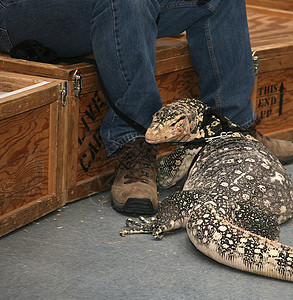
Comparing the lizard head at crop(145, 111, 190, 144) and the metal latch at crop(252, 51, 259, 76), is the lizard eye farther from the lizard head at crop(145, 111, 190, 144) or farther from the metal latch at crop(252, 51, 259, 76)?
the metal latch at crop(252, 51, 259, 76)

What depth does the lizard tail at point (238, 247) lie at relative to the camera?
1829mm

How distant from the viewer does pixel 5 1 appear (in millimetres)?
2361

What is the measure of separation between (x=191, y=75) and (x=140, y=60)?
0.67 m

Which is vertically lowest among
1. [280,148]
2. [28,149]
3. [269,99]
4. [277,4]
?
Result: [280,148]

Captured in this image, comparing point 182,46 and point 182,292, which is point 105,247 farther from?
point 182,46

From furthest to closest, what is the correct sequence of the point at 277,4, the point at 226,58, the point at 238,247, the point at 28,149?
1. the point at 277,4
2. the point at 226,58
3. the point at 28,149
4. the point at 238,247

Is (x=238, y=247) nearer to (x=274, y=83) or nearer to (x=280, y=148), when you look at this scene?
(x=280, y=148)

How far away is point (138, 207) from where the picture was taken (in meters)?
2.33

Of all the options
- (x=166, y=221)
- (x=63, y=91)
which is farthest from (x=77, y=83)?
(x=166, y=221)

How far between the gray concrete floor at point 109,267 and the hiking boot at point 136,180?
8cm

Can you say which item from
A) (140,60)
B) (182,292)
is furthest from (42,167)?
(182,292)

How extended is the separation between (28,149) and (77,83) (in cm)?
35

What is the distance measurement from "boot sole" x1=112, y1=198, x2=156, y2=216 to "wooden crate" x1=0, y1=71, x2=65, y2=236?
28cm

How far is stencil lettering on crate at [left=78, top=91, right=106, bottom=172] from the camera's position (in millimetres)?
2467
